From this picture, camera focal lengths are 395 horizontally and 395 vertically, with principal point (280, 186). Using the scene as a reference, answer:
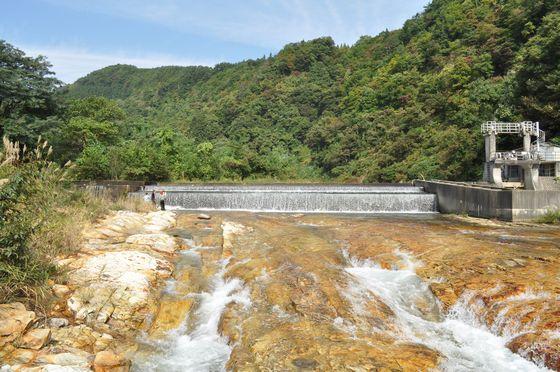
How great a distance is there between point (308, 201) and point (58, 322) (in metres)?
13.9

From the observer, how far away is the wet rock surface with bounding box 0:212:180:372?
14.0 feet

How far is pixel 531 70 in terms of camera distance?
21.0 meters

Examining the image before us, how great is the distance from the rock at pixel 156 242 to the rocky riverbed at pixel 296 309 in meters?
0.04

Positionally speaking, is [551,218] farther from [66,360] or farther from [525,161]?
[66,360]

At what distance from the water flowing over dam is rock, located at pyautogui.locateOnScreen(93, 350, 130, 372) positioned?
13.9 m

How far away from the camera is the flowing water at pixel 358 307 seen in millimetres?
4754

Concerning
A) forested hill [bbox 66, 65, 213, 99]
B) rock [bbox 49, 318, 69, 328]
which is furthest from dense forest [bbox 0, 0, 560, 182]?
forested hill [bbox 66, 65, 213, 99]

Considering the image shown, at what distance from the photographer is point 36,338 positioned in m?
4.42

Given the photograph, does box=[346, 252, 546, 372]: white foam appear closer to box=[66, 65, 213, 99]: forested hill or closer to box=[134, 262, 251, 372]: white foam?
box=[134, 262, 251, 372]: white foam

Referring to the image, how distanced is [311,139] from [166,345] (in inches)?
1747

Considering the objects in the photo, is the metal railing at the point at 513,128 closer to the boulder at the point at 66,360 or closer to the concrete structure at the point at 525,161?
the concrete structure at the point at 525,161

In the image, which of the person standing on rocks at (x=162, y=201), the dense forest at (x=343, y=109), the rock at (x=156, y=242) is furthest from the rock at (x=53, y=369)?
the dense forest at (x=343, y=109)

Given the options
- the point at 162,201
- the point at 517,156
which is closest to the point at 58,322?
the point at 162,201

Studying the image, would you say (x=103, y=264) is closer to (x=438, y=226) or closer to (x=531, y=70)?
(x=438, y=226)
